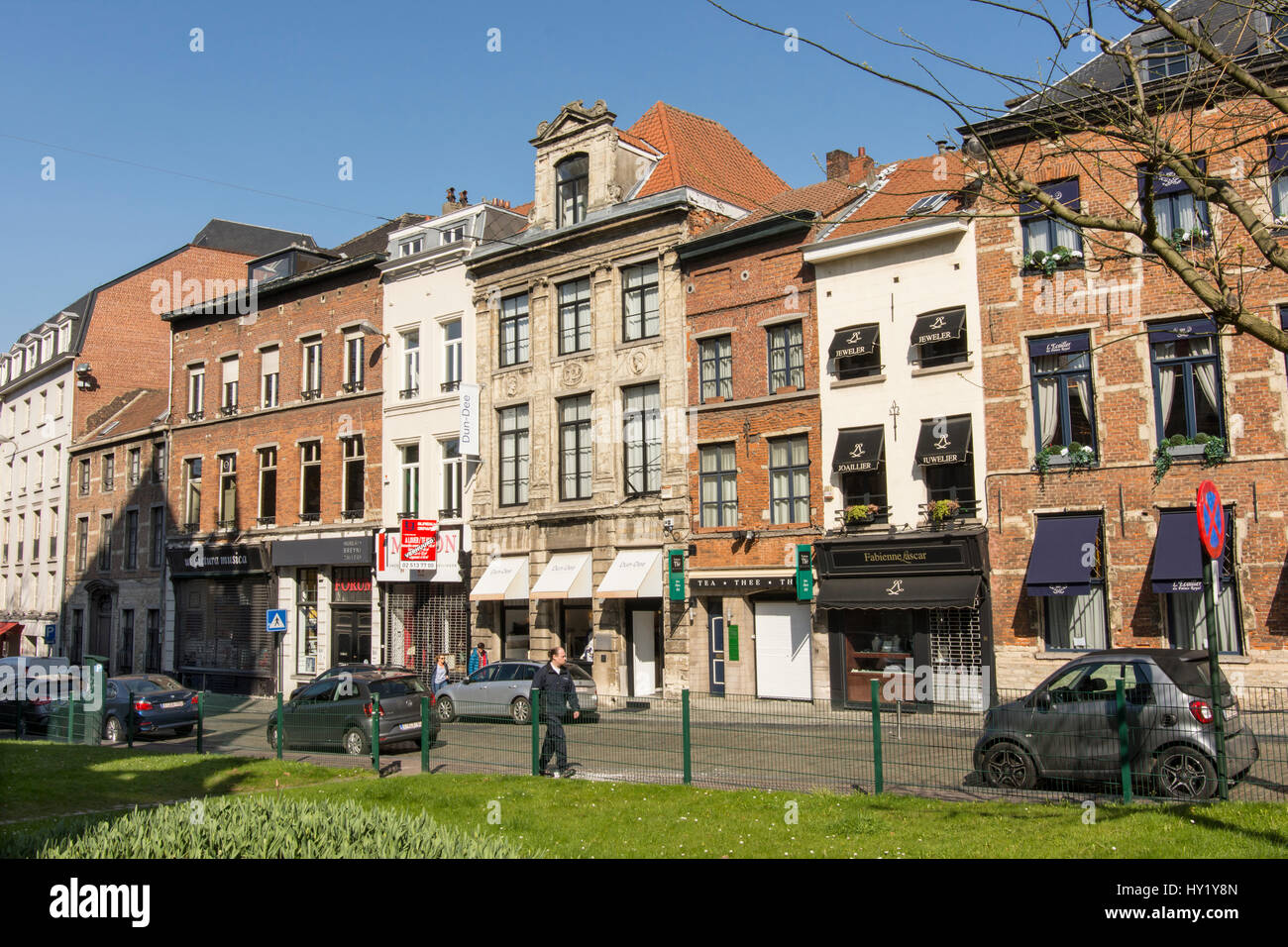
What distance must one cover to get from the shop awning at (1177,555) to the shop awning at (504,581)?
17.2 meters

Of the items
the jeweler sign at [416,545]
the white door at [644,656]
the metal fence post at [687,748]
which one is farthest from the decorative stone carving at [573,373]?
the metal fence post at [687,748]

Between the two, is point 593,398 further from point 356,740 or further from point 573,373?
point 356,740

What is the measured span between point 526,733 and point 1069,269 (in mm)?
15557

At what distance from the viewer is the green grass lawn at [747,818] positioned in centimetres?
913

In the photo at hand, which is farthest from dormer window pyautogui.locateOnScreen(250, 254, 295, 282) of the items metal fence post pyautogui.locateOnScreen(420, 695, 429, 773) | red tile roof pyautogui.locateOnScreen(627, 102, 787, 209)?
metal fence post pyautogui.locateOnScreen(420, 695, 429, 773)

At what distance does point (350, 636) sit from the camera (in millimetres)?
36625

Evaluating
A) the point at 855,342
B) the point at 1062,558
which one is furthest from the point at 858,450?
the point at 1062,558

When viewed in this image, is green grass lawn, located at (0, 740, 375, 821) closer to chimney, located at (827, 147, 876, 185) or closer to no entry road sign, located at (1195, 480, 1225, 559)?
no entry road sign, located at (1195, 480, 1225, 559)

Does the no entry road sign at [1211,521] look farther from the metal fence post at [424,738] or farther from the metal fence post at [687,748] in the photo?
the metal fence post at [424,738]

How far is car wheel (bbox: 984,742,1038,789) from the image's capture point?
40.7 ft

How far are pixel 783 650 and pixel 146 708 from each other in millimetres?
14981
